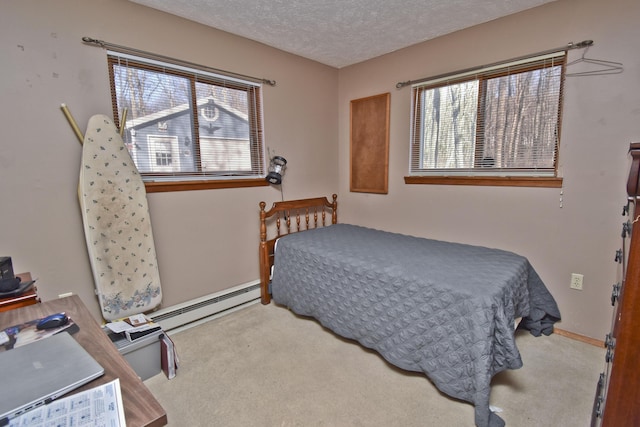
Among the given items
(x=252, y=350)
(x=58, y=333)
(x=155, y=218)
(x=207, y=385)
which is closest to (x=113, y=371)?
(x=58, y=333)

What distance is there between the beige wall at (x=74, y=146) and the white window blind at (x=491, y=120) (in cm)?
153

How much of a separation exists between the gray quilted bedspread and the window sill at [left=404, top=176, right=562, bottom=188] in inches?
21.1

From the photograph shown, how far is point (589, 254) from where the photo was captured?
2.14 meters

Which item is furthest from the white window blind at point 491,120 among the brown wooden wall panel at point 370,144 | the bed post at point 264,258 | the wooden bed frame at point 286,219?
the bed post at point 264,258

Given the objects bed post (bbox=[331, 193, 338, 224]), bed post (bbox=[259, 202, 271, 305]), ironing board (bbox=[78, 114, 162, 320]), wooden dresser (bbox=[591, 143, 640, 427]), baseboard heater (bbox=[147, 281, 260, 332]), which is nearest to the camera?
wooden dresser (bbox=[591, 143, 640, 427])

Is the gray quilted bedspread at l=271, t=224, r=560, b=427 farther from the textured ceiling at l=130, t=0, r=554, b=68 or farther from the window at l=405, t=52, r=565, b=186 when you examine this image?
the textured ceiling at l=130, t=0, r=554, b=68

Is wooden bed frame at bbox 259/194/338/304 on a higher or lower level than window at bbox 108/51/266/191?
lower

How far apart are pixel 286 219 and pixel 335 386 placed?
172 cm

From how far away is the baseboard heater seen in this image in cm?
238

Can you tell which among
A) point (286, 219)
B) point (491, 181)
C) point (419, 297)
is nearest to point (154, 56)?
point (286, 219)

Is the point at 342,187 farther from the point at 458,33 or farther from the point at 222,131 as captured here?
the point at 458,33

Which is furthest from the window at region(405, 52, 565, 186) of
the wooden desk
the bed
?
the wooden desk

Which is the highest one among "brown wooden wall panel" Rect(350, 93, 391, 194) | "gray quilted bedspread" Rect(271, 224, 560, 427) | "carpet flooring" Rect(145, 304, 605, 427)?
"brown wooden wall panel" Rect(350, 93, 391, 194)

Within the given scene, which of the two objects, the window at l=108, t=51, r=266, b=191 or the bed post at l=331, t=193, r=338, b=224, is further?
the bed post at l=331, t=193, r=338, b=224
